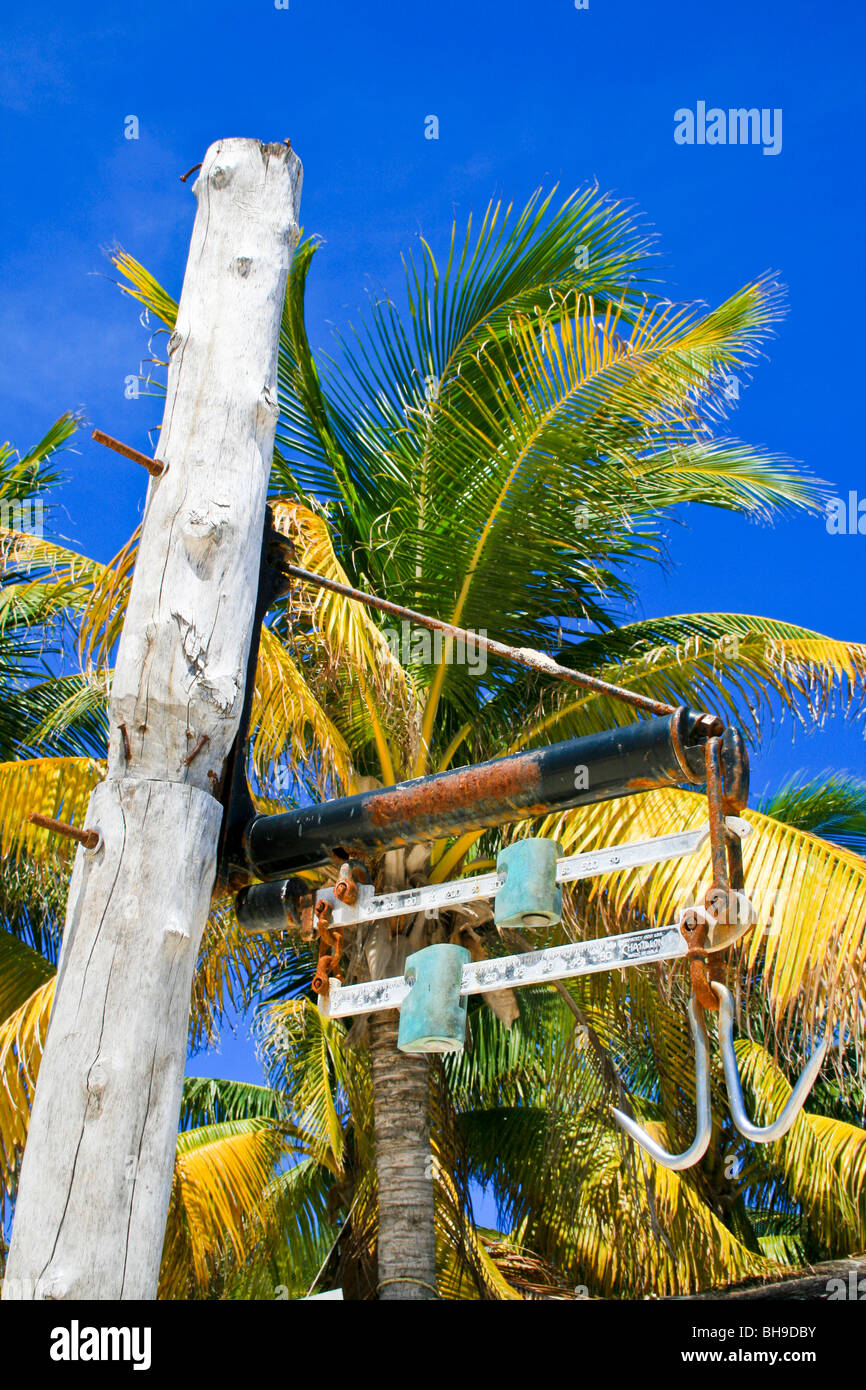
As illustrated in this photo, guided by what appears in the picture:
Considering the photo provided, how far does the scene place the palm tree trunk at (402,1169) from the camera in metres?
7.32

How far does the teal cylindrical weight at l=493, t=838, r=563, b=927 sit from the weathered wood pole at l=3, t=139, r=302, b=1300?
0.82 metres

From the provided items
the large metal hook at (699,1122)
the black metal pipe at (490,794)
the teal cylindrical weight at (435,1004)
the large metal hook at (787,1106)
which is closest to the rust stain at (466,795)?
the black metal pipe at (490,794)

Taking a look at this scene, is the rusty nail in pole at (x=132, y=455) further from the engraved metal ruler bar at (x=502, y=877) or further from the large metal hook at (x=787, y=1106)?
the large metal hook at (x=787, y=1106)

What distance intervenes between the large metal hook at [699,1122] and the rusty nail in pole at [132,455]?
7.25 feet

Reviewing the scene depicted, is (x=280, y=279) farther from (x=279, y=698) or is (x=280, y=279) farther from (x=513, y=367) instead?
(x=513, y=367)

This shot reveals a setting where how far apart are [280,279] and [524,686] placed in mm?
5028

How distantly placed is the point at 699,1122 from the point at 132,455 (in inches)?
96.8

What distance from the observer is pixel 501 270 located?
920cm

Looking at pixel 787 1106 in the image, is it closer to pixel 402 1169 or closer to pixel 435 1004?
pixel 435 1004

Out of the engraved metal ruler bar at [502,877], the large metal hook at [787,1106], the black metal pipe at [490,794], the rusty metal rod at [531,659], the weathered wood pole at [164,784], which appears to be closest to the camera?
the large metal hook at [787,1106]

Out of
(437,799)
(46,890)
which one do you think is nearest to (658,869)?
(437,799)

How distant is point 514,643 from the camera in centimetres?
908

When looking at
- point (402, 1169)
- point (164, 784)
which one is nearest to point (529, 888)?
point (164, 784)
